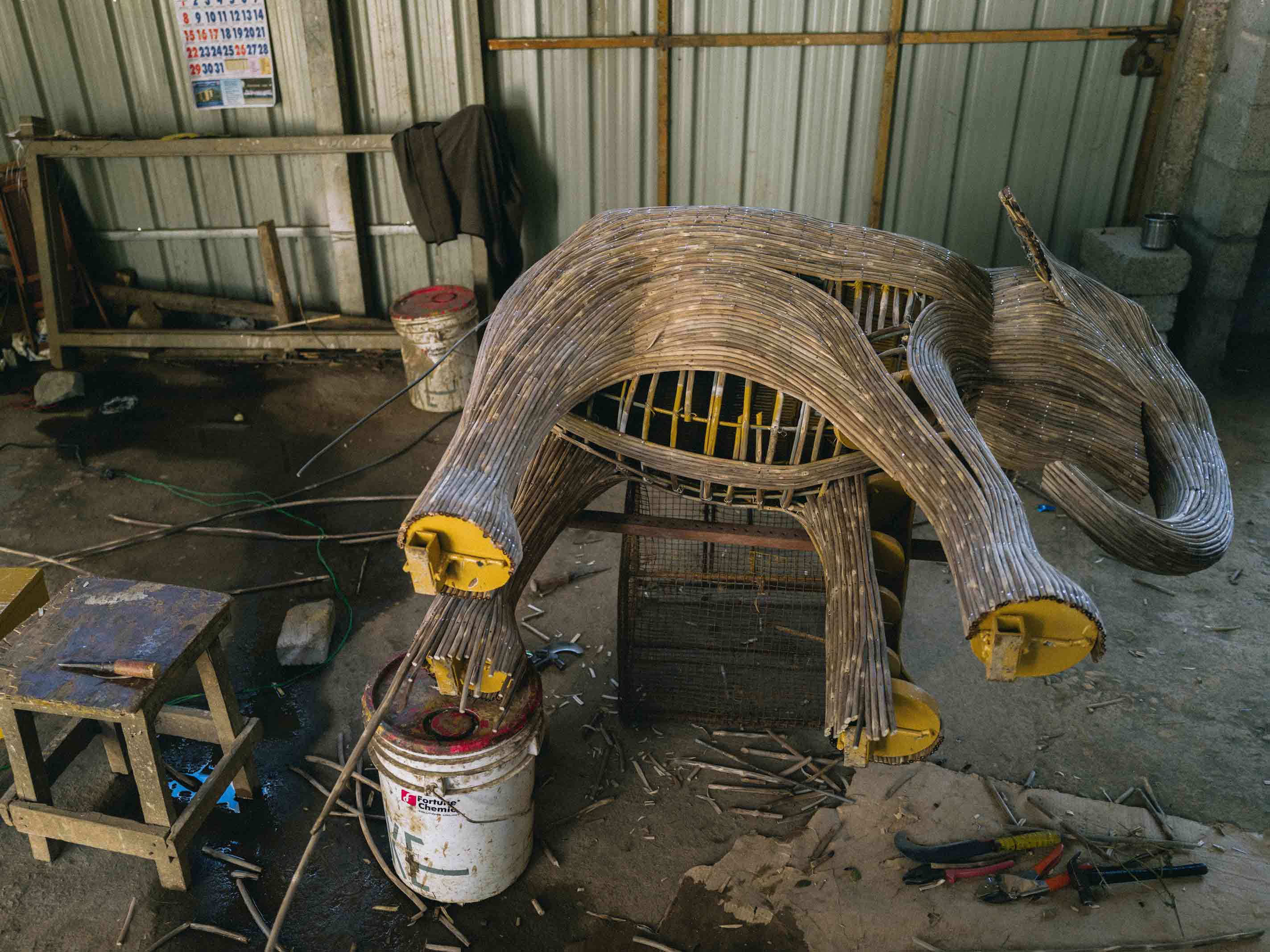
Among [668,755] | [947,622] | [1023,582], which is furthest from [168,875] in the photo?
[947,622]

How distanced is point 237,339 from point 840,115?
5.05 meters

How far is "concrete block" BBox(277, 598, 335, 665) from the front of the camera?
516 cm

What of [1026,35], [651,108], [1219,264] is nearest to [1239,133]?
[1219,264]

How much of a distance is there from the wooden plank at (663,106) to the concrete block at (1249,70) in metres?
3.88

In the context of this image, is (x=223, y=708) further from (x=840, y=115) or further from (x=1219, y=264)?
(x=1219, y=264)

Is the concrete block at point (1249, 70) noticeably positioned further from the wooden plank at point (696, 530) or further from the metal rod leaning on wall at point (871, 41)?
the wooden plank at point (696, 530)

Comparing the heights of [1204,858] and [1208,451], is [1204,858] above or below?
below

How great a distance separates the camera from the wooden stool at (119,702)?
3689mm

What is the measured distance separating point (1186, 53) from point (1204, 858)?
574cm

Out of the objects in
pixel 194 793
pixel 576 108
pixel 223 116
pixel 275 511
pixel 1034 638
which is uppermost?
pixel 576 108

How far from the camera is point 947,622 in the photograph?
5449 mm

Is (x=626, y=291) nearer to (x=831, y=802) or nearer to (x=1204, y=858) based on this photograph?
(x=831, y=802)

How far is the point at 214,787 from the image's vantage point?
4059 millimetres

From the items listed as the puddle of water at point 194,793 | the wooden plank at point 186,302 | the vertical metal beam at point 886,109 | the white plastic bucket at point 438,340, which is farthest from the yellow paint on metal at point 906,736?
the wooden plank at point 186,302
